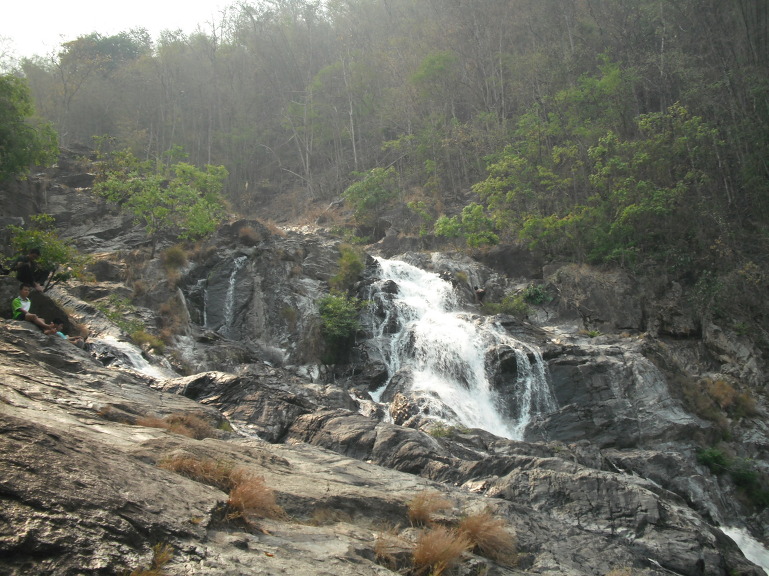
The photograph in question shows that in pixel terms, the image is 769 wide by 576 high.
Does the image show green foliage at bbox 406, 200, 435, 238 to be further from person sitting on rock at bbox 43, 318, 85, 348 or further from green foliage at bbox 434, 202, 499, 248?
person sitting on rock at bbox 43, 318, 85, 348

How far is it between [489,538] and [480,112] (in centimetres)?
2953

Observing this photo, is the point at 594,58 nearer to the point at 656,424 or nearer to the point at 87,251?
the point at 656,424

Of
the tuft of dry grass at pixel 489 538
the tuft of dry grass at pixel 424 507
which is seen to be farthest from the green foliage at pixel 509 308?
the tuft of dry grass at pixel 489 538

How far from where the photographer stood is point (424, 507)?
20.1 feet

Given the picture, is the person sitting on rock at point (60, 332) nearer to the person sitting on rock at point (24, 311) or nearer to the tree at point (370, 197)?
the person sitting on rock at point (24, 311)

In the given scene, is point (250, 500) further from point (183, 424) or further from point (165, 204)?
point (165, 204)

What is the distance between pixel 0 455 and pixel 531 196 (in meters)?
24.5

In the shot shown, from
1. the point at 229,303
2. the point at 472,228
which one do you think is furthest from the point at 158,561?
the point at 472,228

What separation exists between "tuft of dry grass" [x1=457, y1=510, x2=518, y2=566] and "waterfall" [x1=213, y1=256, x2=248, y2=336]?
553 inches

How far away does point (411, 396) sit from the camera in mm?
15156

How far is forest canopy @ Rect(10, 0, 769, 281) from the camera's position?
23.7m

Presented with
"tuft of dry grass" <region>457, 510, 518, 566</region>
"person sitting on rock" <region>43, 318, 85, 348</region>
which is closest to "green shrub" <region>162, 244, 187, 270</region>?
"person sitting on rock" <region>43, 318, 85, 348</region>

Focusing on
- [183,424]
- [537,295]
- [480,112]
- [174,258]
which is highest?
[480,112]

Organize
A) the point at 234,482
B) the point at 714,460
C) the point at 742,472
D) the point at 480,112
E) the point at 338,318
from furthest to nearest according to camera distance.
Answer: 1. the point at 480,112
2. the point at 338,318
3. the point at 714,460
4. the point at 742,472
5. the point at 234,482
